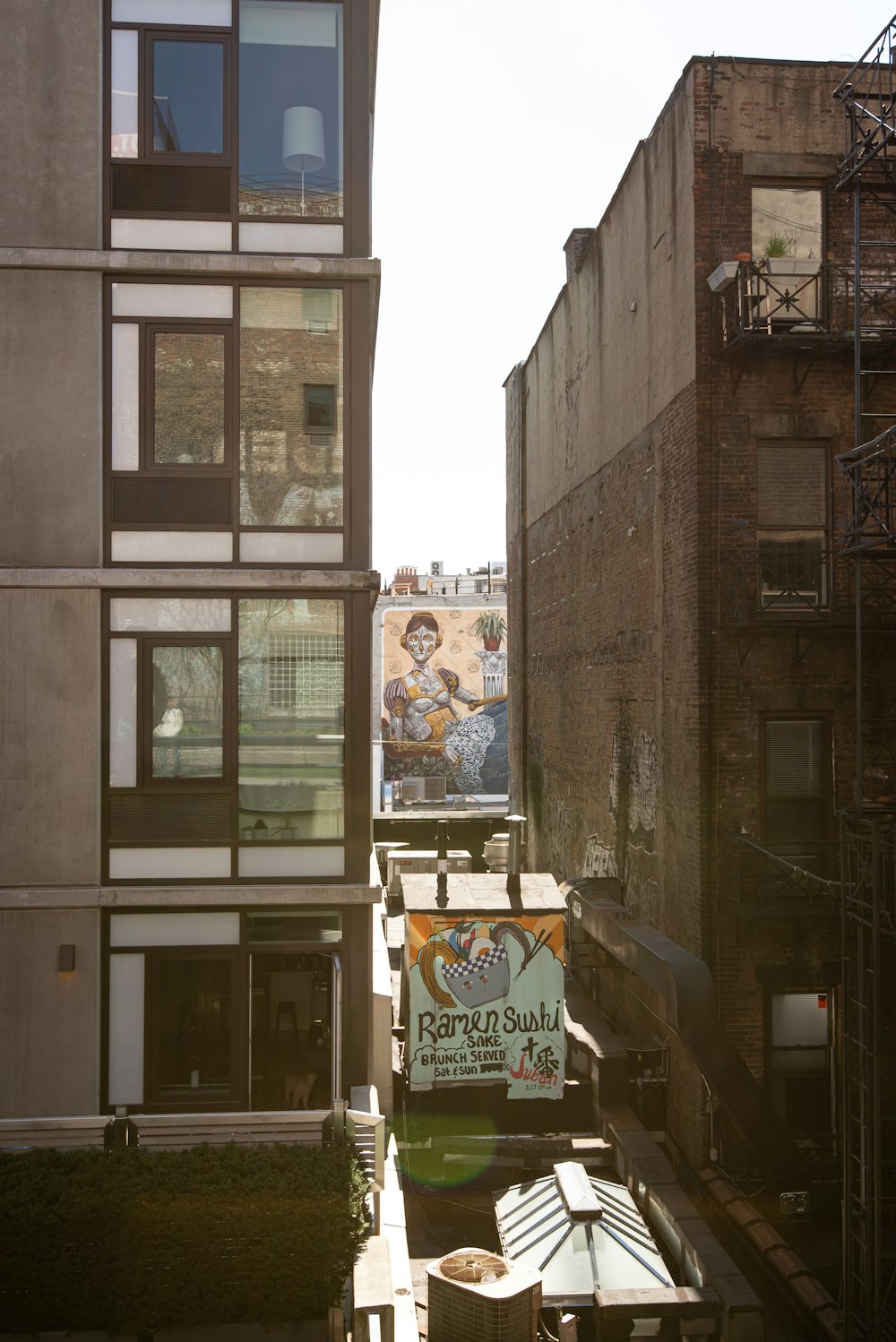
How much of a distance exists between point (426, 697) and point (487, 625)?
587 cm

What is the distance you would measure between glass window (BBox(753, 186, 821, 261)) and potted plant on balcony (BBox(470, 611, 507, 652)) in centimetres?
5557

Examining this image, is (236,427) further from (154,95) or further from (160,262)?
(154,95)

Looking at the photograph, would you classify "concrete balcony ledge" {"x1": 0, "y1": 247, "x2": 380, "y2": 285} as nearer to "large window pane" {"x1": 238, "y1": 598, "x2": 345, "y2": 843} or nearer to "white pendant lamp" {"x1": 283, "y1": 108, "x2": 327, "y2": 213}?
"white pendant lamp" {"x1": 283, "y1": 108, "x2": 327, "y2": 213}

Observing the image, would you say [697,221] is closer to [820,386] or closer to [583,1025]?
[820,386]

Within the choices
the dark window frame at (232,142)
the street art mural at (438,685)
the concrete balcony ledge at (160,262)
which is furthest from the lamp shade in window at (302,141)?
the street art mural at (438,685)

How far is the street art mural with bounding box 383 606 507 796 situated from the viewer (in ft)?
230

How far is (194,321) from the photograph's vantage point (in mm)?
10750

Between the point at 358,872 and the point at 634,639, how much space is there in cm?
845

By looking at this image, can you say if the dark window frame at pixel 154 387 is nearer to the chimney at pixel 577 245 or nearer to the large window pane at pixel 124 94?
the large window pane at pixel 124 94

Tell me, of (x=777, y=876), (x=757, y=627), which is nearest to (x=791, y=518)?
(x=757, y=627)

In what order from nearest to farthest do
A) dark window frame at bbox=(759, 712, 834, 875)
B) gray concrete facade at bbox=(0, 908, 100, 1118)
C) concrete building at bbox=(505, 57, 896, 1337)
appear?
gray concrete facade at bbox=(0, 908, 100, 1118)
concrete building at bbox=(505, 57, 896, 1337)
dark window frame at bbox=(759, 712, 834, 875)

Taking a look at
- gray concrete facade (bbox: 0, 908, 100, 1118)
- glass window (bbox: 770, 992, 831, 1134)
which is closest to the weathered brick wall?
glass window (bbox: 770, 992, 831, 1134)

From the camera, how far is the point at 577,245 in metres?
23.2

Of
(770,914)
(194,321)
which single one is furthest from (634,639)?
(194,321)
